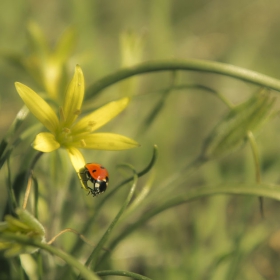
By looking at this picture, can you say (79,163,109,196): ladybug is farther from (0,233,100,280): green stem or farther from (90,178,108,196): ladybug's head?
(0,233,100,280): green stem

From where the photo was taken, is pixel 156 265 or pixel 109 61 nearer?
pixel 156 265

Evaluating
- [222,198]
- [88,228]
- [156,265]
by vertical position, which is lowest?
[88,228]

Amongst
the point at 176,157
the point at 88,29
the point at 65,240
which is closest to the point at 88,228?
the point at 65,240

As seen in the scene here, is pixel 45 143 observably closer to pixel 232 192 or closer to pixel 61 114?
pixel 61 114

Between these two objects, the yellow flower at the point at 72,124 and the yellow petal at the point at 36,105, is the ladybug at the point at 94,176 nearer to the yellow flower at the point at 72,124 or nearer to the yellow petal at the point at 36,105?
the yellow flower at the point at 72,124

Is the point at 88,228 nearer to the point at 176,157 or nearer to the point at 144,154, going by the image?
the point at 144,154

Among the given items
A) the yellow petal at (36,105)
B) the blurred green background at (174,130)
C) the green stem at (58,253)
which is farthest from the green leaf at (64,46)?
the green stem at (58,253)

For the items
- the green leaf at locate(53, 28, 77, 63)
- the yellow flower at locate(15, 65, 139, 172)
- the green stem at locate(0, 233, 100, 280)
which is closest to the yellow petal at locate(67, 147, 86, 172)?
the yellow flower at locate(15, 65, 139, 172)
